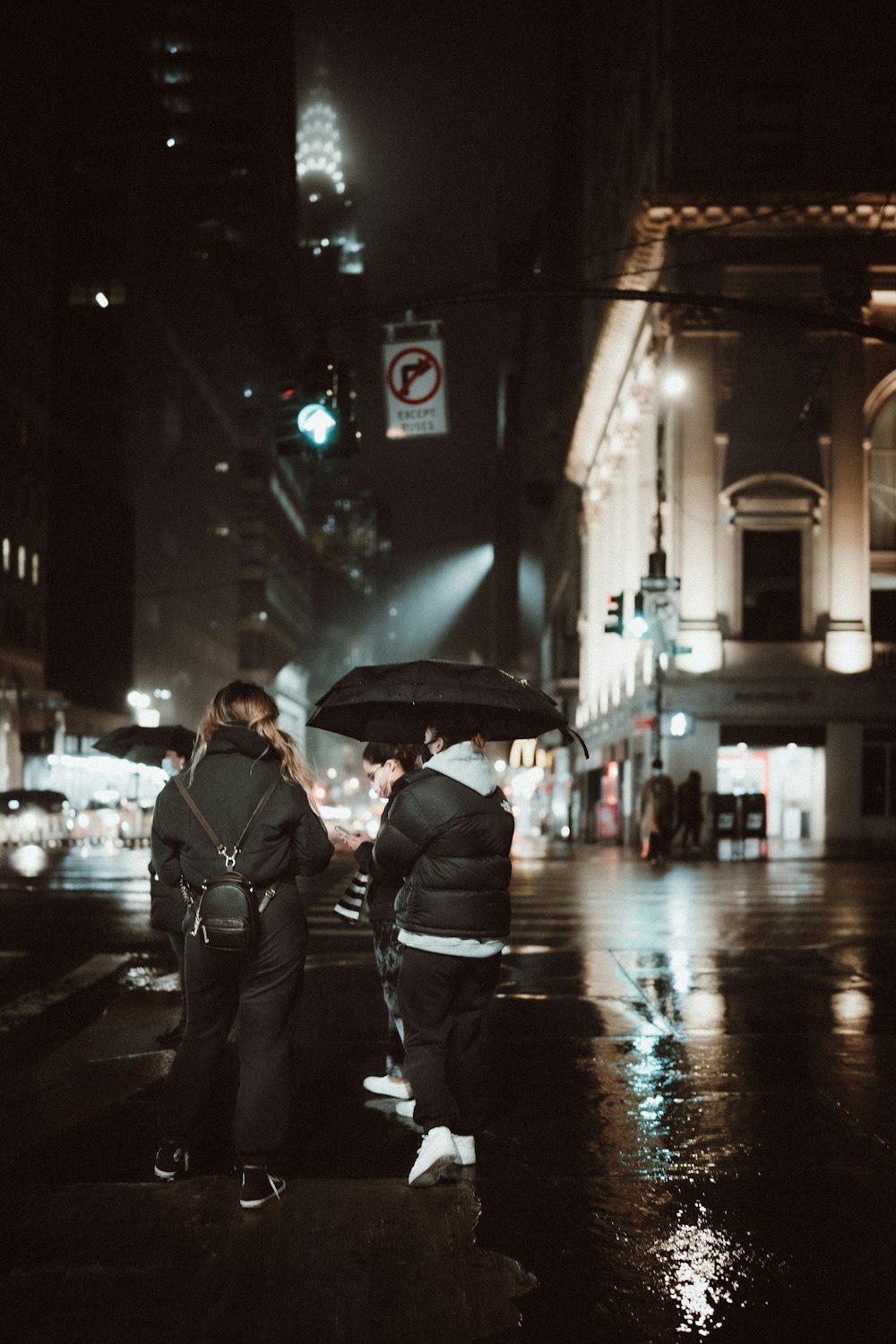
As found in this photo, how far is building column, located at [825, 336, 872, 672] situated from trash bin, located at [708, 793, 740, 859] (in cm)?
570

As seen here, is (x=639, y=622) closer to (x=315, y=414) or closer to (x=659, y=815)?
(x=659, y=815)

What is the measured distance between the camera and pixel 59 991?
34.8ft

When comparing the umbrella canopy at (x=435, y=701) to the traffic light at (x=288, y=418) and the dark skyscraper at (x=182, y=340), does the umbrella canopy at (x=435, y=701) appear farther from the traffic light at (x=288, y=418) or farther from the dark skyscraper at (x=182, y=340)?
the dark skyscraper at (x=182, y=340)

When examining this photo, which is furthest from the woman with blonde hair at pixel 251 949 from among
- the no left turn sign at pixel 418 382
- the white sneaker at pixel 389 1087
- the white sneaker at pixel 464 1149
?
the no left turn sign at pixel 418 382

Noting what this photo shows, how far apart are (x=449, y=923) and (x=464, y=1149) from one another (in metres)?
0.99

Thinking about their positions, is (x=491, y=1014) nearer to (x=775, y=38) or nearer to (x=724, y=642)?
(x=724, y=642)

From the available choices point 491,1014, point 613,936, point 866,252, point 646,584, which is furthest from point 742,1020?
point 866,252

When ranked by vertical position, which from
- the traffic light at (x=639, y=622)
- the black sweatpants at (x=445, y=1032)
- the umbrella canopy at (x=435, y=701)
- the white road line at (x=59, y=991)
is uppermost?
the traffic light at (x=639, y=622)

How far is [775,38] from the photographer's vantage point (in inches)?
1487

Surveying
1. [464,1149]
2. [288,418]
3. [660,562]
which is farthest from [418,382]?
[660,562]

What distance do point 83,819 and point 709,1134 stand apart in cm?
3981

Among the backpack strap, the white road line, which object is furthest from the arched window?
the backpack strap

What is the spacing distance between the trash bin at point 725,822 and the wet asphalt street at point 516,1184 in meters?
22.7

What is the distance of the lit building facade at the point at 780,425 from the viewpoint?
3681 centimetres
